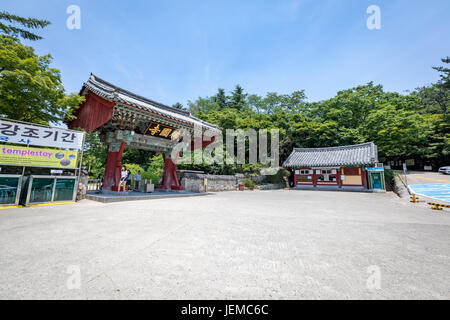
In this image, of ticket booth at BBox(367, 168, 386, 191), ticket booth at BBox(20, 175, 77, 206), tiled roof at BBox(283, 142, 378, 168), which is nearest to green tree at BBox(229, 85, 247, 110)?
tiled roof at BBox(283, 142, 378, 168)

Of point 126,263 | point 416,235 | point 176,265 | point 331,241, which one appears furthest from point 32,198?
point 416,235

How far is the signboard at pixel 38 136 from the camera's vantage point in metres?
7.06

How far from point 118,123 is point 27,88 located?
391cm

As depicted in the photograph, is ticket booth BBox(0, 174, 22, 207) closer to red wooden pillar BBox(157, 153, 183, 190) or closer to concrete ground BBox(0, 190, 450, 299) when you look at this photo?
concrete ground BBox(0, 190, 450, 299)

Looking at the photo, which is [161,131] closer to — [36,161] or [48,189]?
[36,161]

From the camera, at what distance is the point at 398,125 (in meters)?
24.1

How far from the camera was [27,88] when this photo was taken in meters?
8.42

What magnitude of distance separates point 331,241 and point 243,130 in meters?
20.1

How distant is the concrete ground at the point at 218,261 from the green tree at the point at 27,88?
Result: 7.16m

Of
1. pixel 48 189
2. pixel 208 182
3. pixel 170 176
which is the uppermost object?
pixel 170 176

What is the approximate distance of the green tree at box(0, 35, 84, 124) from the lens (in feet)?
26.4

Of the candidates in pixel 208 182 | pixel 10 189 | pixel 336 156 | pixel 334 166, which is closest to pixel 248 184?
pixel 208 182

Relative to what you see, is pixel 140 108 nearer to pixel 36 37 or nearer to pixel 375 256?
pixel 36 37

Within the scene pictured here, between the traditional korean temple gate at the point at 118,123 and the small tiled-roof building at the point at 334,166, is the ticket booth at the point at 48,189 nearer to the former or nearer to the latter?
the traditional korean temple gate at the point at 118,123
